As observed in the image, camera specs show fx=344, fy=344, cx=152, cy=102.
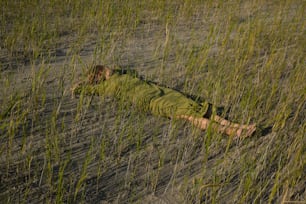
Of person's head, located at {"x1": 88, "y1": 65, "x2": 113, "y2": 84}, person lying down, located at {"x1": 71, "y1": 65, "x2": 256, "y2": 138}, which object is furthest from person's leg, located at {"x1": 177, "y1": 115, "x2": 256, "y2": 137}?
person's head, located at {"x1": 88, "y1": 65, "x2": 113, "y2": 84}

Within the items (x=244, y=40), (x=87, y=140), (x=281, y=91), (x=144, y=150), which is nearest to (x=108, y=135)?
(x=87, y=140)

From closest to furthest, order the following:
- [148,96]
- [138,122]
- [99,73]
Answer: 1. [138,122]
2. [148,96]
3. [99,73]

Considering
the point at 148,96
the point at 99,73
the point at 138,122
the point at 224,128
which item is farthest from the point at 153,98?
the point at 224,128

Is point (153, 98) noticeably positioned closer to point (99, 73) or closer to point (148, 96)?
point (148, 96)

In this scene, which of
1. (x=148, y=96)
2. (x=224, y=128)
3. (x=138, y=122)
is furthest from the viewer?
(x=148, y=96)

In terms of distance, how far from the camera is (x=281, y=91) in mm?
2852

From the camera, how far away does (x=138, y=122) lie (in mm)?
2256

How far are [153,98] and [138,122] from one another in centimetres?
27

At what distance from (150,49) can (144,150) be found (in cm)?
182

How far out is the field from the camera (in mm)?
1733

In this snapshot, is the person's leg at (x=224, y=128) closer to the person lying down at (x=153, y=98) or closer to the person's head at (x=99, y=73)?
the person lying down at (x=153, y=98)

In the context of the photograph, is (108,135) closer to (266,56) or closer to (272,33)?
(266,56)

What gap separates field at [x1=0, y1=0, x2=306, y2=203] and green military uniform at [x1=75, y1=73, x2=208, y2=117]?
0.07 meters

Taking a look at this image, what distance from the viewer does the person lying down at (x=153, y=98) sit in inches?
86.0
